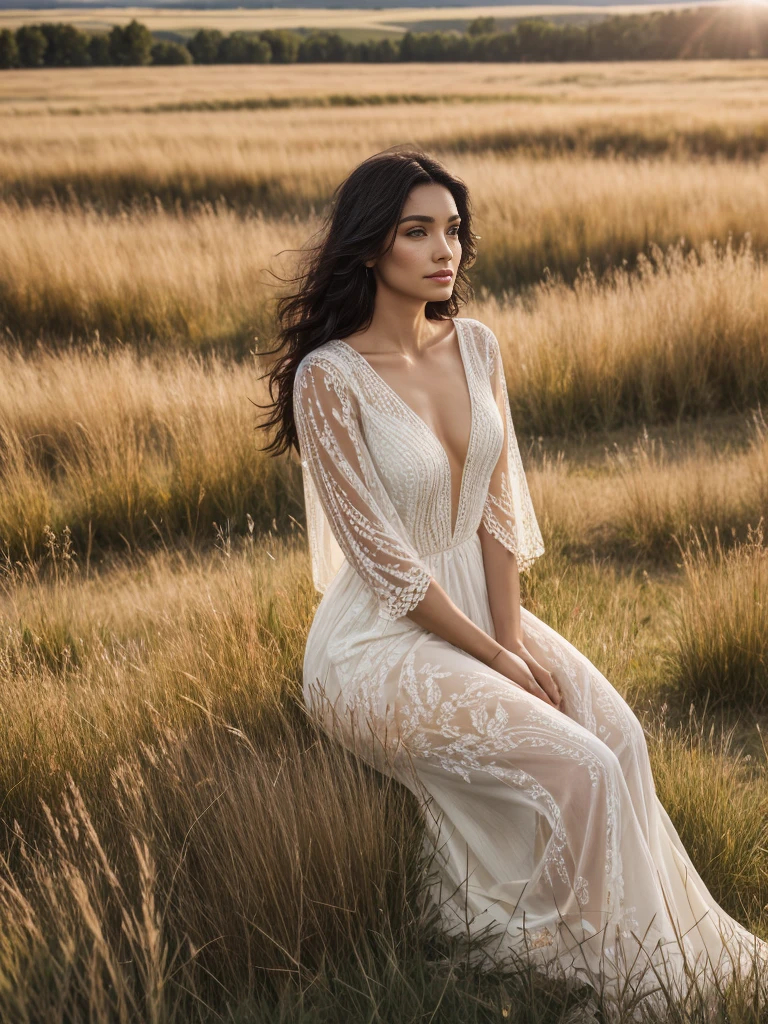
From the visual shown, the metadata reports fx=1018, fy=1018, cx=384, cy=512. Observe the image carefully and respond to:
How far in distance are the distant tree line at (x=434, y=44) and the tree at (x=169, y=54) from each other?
0.07m

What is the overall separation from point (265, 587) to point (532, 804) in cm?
184

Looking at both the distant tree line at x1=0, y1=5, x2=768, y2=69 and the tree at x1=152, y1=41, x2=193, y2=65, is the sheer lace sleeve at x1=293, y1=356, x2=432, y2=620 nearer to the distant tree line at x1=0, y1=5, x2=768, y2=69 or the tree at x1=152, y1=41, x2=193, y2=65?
the distant tree line at x1=0, y1=5, x2=768, y2=69

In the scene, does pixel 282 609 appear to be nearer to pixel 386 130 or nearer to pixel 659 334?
pixel 659 334

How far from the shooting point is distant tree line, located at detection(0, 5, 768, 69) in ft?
192

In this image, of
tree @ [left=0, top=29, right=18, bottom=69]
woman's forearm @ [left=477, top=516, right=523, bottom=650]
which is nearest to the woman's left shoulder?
woman's forearm @ [left=477, top=516, right=523, bottom=650]

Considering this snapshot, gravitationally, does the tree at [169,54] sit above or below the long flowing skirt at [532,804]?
above

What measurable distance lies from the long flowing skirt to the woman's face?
2.73 ft

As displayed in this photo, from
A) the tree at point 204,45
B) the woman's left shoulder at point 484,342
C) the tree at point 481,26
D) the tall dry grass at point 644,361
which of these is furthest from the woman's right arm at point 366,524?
the tree at point 481,26

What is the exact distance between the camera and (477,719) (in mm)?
2330

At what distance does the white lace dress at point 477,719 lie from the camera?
220cm

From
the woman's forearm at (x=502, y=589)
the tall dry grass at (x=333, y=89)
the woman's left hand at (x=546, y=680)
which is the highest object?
the tall dry grass at (x=333, y=89)

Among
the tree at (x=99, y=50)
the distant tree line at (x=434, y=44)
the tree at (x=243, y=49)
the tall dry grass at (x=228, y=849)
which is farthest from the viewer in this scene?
the tree at (x=243, y=49)

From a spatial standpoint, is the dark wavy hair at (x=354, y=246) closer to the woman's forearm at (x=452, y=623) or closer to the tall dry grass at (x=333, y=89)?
the woman's forearm at (x=452, y=623)

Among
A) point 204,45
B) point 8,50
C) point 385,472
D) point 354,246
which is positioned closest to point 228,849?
point 385,472
